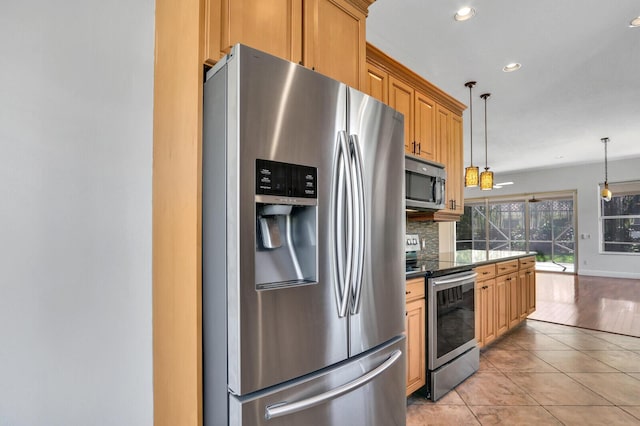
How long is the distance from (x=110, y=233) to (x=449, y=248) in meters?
4.10

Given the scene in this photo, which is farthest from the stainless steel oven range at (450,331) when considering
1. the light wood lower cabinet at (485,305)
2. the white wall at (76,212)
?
the white wall at (76,212)

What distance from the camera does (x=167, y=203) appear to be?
4.61 feet

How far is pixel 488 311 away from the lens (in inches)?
125

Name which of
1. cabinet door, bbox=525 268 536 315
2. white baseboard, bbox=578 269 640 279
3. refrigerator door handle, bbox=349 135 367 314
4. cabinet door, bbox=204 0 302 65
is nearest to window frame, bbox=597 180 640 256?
white baseboard, bbox=578 269 640 279

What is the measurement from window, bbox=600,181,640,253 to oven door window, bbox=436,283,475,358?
767 centimetres

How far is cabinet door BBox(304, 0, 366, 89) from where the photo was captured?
1.56 metres

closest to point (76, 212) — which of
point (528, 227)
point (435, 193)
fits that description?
point (435, 193)

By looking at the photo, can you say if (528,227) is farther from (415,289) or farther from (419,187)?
(415,289)

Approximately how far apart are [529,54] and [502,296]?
7.63ft

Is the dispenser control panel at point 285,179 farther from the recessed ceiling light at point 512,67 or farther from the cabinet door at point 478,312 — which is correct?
the recessed ceiling light at point 512,67

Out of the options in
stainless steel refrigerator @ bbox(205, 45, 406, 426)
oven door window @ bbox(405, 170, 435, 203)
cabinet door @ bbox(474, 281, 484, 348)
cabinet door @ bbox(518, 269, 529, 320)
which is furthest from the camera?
cabinet door @ bbox(518, 269, 529, 320)

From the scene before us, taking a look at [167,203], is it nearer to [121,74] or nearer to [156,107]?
[156,107]

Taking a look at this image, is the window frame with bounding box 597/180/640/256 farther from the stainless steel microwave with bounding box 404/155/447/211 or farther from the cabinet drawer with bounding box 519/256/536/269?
the stainless steel microwave with bounding box 404/155/447/211

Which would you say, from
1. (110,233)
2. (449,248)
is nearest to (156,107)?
(110,233)
